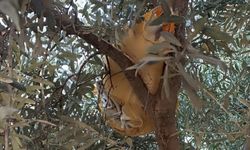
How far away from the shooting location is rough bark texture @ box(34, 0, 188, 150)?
0.80 meters

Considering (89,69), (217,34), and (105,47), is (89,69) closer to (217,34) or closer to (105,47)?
(105,47)

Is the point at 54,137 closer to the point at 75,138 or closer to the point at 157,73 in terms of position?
the point at 75,138

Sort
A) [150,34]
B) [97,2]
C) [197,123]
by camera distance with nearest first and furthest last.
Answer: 1. [150,34]
2. [97,2]
3. [197,123]

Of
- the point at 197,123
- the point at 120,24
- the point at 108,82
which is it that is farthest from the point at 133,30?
the point at 197,123

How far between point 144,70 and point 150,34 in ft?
0.20

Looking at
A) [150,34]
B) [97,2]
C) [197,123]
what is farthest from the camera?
[197,123]

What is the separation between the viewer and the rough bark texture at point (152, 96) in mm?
798

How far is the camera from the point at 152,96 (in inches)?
33.9

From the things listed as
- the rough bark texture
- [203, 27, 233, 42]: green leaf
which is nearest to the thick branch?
the rough bark texture

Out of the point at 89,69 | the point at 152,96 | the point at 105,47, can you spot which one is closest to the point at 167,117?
the point at 152,96

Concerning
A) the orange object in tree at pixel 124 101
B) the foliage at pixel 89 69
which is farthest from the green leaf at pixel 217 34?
the orange object in tree at pixel 124 101

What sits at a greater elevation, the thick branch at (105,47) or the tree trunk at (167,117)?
the thick branch at (105,47)

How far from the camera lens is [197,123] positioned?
3.42 feet

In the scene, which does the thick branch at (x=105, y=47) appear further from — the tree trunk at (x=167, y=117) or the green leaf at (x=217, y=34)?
the green leaf at (x=217, y=34)
